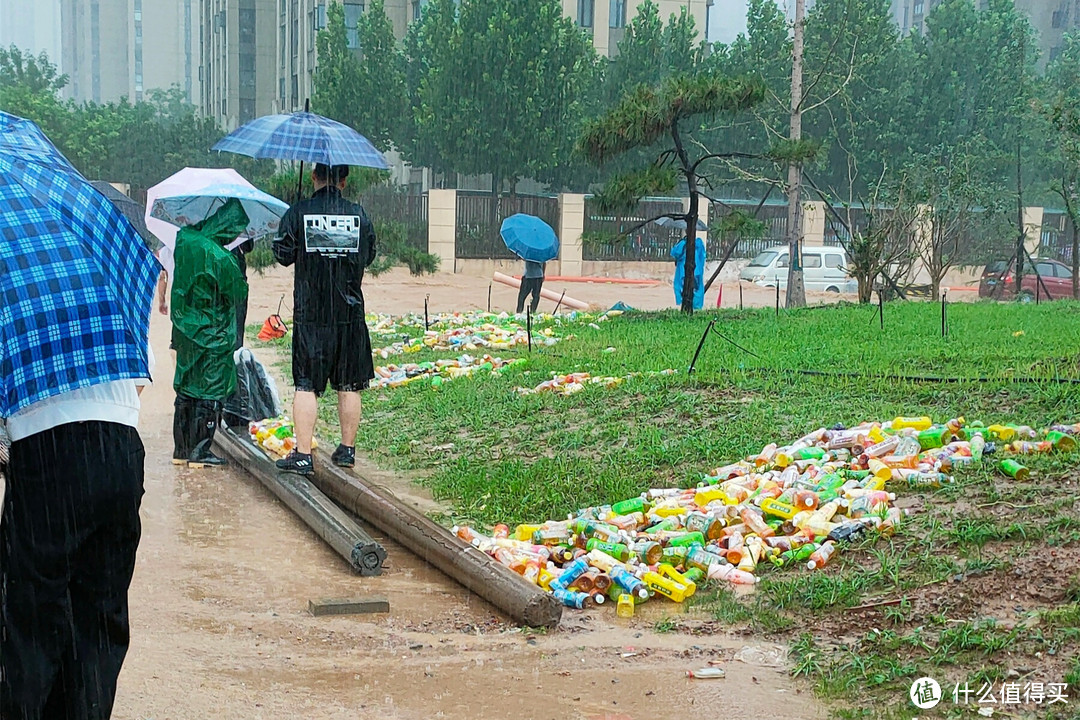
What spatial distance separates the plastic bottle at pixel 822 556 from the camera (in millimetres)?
5457

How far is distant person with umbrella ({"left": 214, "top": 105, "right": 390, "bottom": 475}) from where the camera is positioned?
7.02 m

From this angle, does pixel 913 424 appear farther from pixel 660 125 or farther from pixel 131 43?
pixel 131 43

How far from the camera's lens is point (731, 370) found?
9.71 meters

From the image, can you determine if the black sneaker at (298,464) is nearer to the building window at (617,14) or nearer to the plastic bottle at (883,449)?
the plastic bottle at (883,449)

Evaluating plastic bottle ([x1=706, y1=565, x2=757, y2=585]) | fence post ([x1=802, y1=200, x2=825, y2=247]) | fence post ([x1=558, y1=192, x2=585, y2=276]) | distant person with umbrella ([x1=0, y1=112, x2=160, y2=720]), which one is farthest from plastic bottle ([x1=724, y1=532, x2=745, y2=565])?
fence post ([x1=802, y1=200, x2=825, y2=247])

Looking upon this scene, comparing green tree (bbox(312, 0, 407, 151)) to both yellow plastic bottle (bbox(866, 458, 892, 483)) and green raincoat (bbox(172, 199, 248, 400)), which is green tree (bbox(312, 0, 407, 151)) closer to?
green raincoat (bbox(172, 199, 248, 400))

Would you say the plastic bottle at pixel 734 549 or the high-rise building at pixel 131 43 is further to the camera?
the high-rise building at pixel 131 43

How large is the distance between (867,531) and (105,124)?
45.3 m

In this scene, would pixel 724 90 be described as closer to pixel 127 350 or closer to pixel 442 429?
pixel 442 429

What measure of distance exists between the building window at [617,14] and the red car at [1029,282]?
2389cm

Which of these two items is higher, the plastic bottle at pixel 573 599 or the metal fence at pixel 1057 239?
the metal fence at pixel 1057 239

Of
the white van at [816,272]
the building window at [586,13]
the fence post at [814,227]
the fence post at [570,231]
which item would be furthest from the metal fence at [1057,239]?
the building window at [586,13]

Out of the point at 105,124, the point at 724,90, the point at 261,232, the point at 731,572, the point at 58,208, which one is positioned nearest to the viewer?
the point at 58,208

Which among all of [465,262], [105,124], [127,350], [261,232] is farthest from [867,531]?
[105,124]
